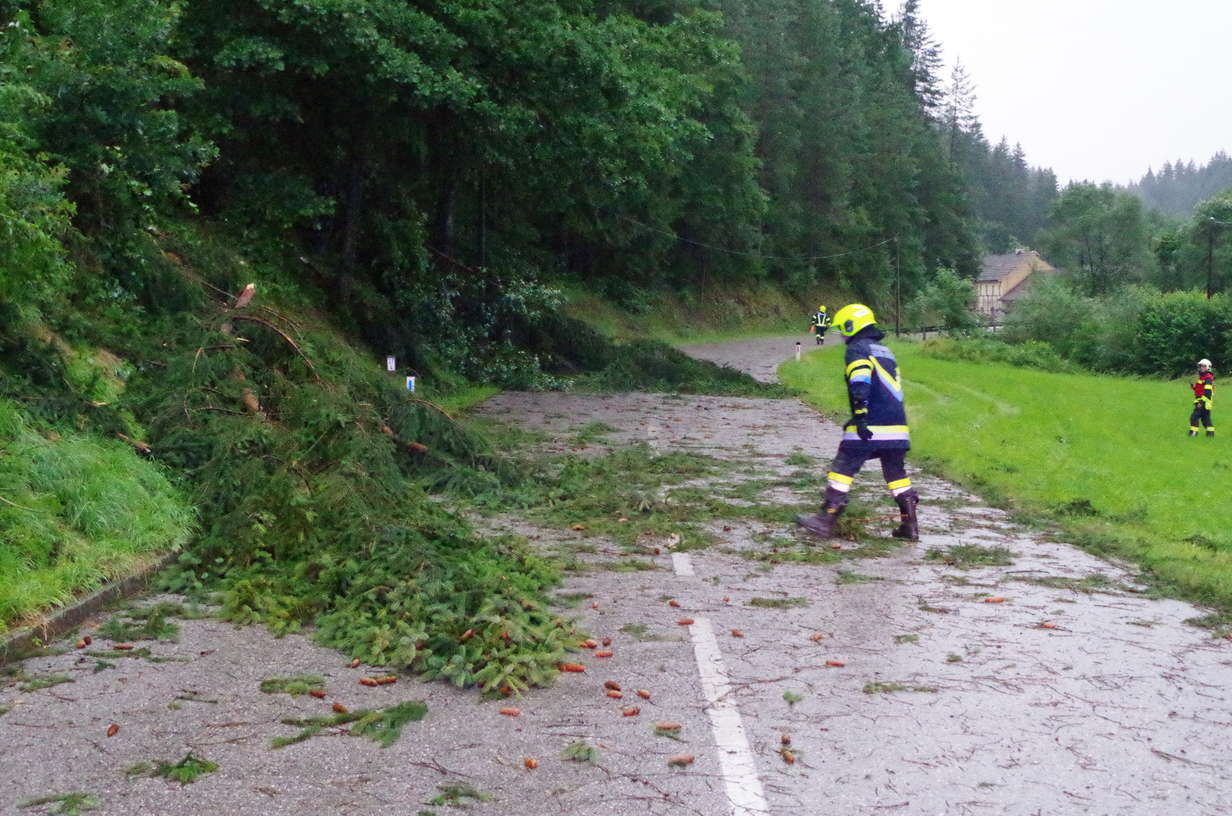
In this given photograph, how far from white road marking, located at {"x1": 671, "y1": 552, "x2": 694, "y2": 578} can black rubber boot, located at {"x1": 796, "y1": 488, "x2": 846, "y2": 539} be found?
1.29 meters

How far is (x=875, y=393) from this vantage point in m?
9.62

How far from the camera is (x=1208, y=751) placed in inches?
194

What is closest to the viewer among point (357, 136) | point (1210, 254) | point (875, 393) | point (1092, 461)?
point (875, 393)

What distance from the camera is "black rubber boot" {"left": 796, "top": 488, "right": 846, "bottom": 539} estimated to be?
9.50m

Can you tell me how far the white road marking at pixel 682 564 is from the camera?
8172 millimetres

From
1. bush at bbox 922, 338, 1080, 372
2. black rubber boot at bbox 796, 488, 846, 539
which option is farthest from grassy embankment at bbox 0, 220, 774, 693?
bush at bbox 922, 338, 1080, 372

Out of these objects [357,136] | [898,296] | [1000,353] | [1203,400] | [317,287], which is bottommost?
[1203,400]

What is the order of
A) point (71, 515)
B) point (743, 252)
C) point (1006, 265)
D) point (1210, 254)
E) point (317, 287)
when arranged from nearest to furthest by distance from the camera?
point (71, 515), point (317, 287), point (743, 252), point (1210, 254), point (1006, 265)

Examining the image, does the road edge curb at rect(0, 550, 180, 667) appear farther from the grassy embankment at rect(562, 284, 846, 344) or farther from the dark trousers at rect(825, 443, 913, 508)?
the grassy embankment at rect(562, 284, 846, 344)

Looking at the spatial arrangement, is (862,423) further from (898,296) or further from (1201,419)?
(898,296)

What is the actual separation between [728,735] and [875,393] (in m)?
5.14

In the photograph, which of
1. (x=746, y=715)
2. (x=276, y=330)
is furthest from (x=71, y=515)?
(x=746, y=715)

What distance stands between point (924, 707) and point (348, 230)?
1893 cm

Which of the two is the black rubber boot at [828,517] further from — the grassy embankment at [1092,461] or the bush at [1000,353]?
the bush at [1000,353]
